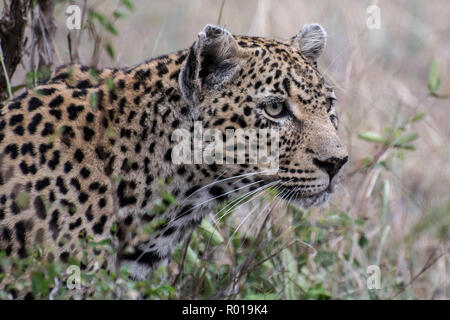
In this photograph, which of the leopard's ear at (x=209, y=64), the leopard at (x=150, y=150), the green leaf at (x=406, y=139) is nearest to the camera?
the leopard at (x=150, y=150)

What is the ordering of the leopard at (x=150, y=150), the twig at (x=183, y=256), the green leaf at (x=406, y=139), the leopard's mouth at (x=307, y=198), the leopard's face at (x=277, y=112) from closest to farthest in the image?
the leopard at (x=150, y=150), the leopard's face at (x=277, y=112), the leopard's mouth at (x=307, y=198), the twig at (x=183, y=256), the green leaf at (x=406, y=139)

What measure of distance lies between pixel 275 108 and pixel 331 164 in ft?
2.02

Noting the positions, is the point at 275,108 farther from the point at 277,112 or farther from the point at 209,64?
the point at 209,64

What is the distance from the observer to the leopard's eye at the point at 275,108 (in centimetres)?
609

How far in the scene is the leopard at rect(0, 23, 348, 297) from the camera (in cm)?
567

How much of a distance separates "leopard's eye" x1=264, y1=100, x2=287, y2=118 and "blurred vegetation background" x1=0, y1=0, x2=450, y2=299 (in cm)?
81

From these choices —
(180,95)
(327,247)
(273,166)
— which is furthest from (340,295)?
(180,95)

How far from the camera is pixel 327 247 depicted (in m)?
8.47

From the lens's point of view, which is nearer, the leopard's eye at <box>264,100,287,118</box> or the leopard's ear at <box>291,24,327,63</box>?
the leopard's eye at <box>264,100,287,118</box>

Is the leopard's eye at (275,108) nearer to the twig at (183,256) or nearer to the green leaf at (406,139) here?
the twig at (183,256)

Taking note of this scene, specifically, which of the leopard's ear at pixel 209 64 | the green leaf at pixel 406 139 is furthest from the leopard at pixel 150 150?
the green leaf at pixel 406 139

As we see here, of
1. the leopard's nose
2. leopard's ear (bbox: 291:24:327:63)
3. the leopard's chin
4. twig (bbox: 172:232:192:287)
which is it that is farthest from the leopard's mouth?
leopard's ear (bbox: 291:24:327:63)

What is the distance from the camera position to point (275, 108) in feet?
20.1

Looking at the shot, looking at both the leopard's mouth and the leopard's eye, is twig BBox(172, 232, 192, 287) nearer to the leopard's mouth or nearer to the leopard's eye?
the leopard's mouth
